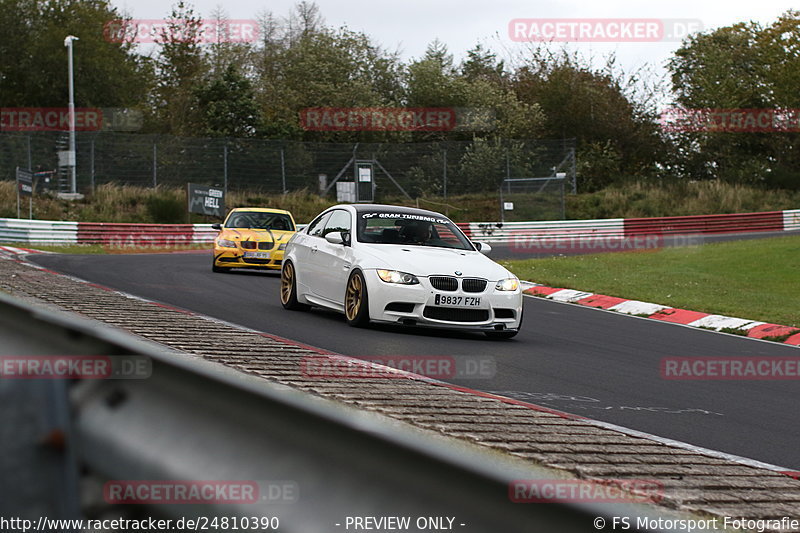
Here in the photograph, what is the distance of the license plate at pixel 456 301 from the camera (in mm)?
11383

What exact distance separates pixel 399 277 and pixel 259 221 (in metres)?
10.3

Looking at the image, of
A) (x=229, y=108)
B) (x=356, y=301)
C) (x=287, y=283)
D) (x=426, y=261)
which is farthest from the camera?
(x=229, y=108)

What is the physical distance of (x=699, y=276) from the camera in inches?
910

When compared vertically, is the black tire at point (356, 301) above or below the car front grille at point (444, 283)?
below

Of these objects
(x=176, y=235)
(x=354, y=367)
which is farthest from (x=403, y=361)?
(x=176, y=235)

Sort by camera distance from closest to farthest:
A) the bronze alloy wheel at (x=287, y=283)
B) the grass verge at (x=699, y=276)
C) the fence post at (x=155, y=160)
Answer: the bronze alloy wheel at (x=287, y=283), the grass verge at (x=699, y=276), the fence post at (x=155, y=160)

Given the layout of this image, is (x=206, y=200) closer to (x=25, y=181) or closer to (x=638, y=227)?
(x=25, y=181)

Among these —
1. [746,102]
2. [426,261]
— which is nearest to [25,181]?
[426,261]

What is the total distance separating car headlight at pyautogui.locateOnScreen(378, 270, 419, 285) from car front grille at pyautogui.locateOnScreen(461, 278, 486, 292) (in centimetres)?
55

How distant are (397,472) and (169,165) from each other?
38.8 m

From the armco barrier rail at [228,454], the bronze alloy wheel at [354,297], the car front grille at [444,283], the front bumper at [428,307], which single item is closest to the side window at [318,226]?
the bronze alloy wheel at [354,297]

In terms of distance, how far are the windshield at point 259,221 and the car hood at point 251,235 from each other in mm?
317

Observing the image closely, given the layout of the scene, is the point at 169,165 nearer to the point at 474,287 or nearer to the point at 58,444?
the point at 474,287

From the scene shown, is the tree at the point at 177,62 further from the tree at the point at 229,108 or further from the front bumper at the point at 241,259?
the front bumper at the point at 241,259
